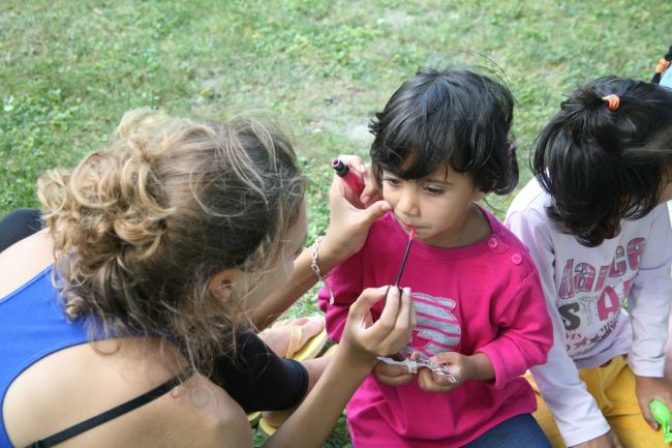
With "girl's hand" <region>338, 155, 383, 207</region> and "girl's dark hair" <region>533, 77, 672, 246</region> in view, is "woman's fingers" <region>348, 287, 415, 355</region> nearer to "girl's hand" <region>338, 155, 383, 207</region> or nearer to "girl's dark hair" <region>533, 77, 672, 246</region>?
"girl's hand" <region>338, 155, 383, 207</region>

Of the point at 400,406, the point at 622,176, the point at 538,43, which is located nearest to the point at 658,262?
the point at 622,176

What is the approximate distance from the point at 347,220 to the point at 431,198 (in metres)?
0.22

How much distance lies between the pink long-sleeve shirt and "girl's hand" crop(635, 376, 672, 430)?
0.36 metres

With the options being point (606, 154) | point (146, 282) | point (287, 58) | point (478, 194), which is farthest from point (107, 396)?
point (287, 58)

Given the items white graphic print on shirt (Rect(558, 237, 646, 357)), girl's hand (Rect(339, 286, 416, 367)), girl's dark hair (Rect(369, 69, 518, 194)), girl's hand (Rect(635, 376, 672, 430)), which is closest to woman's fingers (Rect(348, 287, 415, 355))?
girl's hand (Rect(339, 286, 416, 367))

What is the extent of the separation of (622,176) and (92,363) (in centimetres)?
122

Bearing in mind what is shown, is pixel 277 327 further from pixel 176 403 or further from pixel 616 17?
pixel 616 17

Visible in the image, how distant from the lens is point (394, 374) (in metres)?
1.75

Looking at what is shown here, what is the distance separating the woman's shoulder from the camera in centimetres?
129

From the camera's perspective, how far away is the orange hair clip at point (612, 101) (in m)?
1.67

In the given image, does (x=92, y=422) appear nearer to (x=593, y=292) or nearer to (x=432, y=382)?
(x=432, y=382)

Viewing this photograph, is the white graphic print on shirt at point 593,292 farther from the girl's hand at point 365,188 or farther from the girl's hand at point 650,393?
the girl's hand at point 365,188

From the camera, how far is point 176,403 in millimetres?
1349

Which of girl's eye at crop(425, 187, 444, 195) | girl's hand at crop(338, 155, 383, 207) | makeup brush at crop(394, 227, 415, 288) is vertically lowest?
makeup brush at crop(394, 227, 415, 288)
